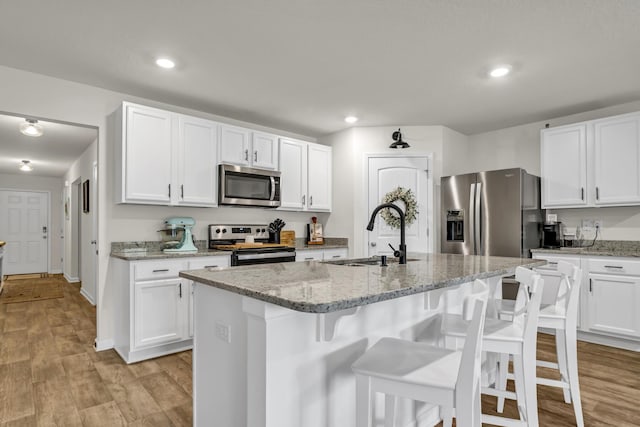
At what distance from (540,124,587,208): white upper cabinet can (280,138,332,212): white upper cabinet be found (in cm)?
251

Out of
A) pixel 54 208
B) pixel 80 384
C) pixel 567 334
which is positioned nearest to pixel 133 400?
pixel 80 384

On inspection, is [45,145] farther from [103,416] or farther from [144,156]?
[103,416]

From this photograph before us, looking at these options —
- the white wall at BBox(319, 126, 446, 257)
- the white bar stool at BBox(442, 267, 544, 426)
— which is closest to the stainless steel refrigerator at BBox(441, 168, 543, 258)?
the white wall at BBox(319, 126, 446, 257)

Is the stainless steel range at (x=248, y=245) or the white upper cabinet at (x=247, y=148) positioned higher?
the white upper cabinet at (x=247, y=148)

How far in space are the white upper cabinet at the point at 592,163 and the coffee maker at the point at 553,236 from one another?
0.28 metres

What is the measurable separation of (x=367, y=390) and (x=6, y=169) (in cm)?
912

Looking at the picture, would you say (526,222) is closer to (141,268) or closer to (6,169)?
(141,268)

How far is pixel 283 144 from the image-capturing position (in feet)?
14.3

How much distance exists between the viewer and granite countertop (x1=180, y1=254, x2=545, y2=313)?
1.08 meters

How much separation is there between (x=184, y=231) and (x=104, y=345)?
1.23 metres

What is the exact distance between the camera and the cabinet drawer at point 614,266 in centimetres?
327

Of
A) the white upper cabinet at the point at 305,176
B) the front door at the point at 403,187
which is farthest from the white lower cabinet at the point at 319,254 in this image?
the white upper cabinet at the point at 305,176

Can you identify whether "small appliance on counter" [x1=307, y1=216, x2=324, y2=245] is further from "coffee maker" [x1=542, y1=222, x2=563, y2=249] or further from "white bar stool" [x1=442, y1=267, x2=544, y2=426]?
"white bar stool" [x1=442, y1=267, x2=544, y2=426]

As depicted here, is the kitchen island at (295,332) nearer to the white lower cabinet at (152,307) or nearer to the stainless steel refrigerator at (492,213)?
the white lower cabinet at (152,307)
